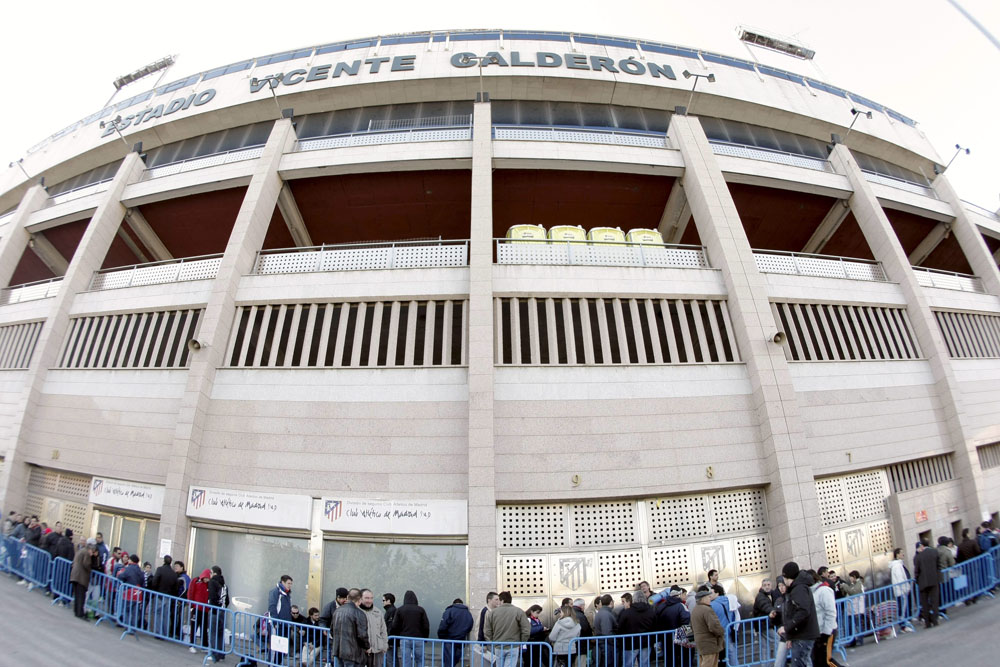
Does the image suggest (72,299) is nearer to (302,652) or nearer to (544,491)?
(302,652)

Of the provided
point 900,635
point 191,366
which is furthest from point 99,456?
point 900,635

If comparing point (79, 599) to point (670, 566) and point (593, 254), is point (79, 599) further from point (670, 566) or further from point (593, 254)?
point (593, 254)

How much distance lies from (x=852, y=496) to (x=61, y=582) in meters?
19.4

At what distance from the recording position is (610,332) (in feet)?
43.1

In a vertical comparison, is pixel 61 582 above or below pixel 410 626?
above

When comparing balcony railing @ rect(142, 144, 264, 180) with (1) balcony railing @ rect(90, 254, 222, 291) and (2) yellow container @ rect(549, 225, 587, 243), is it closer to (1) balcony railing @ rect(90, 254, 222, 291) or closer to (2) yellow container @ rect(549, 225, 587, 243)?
(1) balcony railing @ rect(90, 254, 222, 291)

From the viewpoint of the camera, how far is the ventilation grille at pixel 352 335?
1271 cm

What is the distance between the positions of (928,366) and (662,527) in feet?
35.9

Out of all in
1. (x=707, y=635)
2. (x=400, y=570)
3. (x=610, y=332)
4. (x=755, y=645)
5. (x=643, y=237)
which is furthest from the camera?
(x=643, y=237)

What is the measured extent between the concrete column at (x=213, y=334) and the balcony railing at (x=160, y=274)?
1.18 m

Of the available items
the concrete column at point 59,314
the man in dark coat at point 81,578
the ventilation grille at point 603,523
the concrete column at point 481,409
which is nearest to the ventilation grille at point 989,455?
the ventilation grille at point 603,523

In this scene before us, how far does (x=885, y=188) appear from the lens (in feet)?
59.6

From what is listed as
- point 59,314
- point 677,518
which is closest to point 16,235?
point 59,314

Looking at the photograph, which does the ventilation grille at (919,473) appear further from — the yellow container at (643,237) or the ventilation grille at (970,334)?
the yellow container at (643,237)
